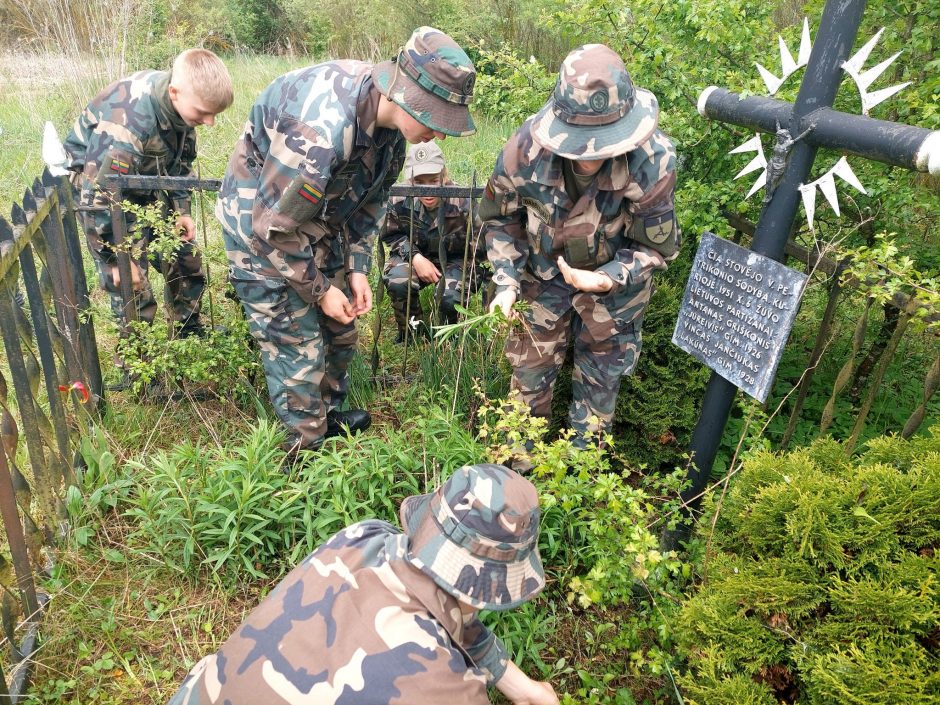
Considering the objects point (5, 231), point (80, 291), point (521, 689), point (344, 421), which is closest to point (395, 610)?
point (521, 689)

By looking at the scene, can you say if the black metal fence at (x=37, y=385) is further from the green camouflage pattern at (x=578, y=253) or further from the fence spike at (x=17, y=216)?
the green camouflage pattern at (x=578, y=253)

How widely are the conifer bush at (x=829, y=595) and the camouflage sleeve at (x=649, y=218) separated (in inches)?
42.9

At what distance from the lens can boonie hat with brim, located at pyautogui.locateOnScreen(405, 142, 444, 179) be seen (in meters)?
4.58

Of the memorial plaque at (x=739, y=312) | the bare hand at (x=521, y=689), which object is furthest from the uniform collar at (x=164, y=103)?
the bare hand at (x=521, y=689)

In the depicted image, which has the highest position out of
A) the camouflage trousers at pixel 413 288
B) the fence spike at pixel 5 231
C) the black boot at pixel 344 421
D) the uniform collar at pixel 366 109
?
the uniform collar at pixel 366 109

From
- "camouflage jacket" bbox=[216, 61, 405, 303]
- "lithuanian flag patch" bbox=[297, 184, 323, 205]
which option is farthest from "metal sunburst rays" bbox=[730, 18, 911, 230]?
"lithuanian flag patch" bbox=[297, 184, 323, 205]

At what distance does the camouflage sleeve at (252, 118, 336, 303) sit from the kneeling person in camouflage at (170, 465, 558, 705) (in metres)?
1.37

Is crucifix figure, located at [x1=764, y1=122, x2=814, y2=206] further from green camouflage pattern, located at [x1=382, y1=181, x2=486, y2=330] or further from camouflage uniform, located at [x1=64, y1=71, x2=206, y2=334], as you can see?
camouflage uniform, located at [x1=64, y1=71, x2=206, y2=334]

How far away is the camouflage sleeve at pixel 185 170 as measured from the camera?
13.4 feet

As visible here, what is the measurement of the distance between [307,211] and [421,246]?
218cm

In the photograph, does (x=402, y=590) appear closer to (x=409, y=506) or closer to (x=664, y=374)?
(x=409, y=506)

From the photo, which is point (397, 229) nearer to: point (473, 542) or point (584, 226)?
point (584, 226)

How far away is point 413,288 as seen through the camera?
457cm

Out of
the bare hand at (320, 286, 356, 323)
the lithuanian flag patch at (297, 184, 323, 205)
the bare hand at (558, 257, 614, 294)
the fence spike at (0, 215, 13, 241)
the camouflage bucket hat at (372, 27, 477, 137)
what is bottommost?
the bare hand at (320, 286, 356, 323)
